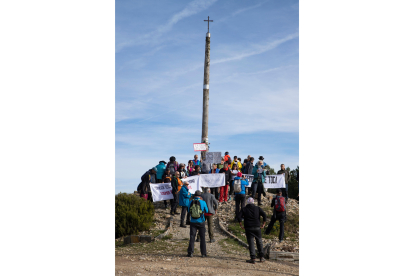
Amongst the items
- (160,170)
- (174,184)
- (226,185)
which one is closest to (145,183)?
(160,170)

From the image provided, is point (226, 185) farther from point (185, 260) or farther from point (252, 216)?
point (185, 260)

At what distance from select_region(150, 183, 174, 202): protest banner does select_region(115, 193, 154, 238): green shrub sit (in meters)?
1.29

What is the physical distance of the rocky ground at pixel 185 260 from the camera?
10070mm

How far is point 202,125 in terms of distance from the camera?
25.0 metres

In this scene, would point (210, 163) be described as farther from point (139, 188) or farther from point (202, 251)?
point (202, 251)

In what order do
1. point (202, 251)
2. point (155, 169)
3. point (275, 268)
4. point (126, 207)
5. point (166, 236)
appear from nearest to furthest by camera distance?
point (275, 268) → point (202, 251) → point (166, 236) → point (126, 207) → point (155, 169)

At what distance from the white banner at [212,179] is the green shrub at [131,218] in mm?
3766

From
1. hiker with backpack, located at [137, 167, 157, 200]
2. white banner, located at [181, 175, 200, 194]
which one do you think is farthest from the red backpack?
hiker with backpack, located at [137, 167, 157, 200]

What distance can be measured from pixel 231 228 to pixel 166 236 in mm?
3569

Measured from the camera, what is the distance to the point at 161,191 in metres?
18.8

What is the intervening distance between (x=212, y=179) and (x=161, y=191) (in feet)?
9.62

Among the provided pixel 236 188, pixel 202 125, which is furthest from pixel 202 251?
pixel 202 125

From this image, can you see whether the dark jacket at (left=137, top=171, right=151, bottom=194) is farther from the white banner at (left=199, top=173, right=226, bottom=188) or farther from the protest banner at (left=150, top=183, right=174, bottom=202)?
the white banner at (left=199, top=173, right=226, bottom=188)

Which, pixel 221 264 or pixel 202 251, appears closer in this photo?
pixel 221 264
